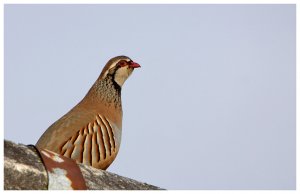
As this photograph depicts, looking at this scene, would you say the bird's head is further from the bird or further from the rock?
the rock

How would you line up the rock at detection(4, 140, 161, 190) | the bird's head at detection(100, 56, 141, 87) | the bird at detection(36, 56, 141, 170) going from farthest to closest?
the bird's head at detection(100, 56, 141, 87), the bird at detection(36, 56, 141, 170), the rock at detection(4, 140, 161, 190)

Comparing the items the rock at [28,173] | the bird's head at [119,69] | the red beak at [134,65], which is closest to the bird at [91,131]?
the bird's head at [119,69]

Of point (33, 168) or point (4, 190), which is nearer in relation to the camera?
point (4, 190)

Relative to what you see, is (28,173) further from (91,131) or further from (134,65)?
(134,65)

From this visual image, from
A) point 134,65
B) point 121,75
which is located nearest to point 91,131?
→ point 121,75

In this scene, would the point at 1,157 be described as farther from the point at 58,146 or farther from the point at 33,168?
the point at 58,146

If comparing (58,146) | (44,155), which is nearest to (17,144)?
(44,155)

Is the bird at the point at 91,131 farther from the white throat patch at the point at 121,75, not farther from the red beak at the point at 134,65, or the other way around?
the red beak at the point at 134,65

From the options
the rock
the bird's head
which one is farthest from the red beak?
the rock
